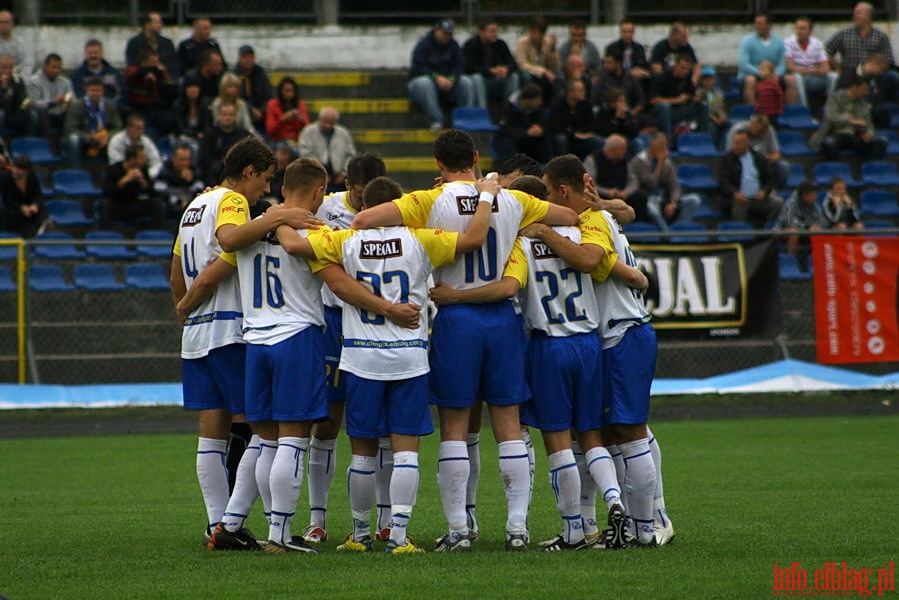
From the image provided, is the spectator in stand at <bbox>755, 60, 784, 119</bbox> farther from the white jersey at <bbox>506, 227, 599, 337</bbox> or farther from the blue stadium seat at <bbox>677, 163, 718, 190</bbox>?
the white jersey at <bbox>506, 227, 599, 337</bbox>

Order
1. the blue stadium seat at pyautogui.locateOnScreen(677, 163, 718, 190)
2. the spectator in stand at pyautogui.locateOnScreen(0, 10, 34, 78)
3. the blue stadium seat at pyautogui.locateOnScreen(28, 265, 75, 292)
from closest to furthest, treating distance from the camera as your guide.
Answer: the blue stadium seat at pyautogui.locateOnScreen(28, 265, 75, 292)
the blue stadium seat at pyautogui.locateOnScreen(677, 163, 718, 190)
the spectator in stand at pyautogui.locateOnScreen(0, 10, 34, 78)

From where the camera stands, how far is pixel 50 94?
66.0 feet

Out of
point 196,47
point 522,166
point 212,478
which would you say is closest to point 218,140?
point 196,47

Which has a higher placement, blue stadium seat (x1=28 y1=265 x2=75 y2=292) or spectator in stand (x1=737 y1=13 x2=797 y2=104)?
Answer: spectator in stand (x1=737 y1=13 x2=797 y2=104)

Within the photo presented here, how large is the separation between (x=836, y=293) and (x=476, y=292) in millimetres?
10569

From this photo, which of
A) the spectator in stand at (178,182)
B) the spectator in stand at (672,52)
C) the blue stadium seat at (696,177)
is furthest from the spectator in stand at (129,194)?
the spectator in stand at (672,52)

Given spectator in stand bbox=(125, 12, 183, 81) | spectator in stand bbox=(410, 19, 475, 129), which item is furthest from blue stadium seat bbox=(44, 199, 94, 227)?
spectator in stand bbox=(410, 19, 475, 129)

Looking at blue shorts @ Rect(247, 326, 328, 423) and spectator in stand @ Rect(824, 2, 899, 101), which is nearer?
blue shorts @ Rect(247, 326, 328, 423)

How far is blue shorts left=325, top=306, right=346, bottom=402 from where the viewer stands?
7.82 m

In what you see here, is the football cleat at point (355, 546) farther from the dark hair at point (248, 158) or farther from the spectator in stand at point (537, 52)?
the spectator in stand at point (537, 52)

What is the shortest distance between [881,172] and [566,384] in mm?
15809

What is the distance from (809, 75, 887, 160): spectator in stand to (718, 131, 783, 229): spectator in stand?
8.50 feet

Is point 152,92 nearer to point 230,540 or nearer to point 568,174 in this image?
point 568,174

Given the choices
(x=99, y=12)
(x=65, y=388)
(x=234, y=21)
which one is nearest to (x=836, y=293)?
(x=65, y=388)
